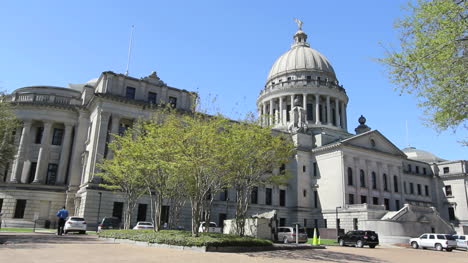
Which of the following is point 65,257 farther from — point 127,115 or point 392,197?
point 392,197

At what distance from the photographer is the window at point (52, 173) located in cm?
4600

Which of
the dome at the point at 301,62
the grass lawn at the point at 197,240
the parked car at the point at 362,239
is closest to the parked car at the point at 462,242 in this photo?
the parked car at the point at 362,239

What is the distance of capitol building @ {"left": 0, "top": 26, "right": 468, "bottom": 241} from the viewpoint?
4181cm

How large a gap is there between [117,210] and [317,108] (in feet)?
149

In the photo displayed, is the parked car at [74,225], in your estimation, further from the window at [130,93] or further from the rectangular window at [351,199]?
the rectangular window at [351,199]

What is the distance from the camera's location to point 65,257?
A: 1336 centimetres

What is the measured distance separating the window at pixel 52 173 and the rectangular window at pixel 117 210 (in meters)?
11.9

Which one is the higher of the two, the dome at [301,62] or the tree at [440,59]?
the dome at [301,62]

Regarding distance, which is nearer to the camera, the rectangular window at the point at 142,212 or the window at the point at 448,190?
the rectangular window at the point at 142,212

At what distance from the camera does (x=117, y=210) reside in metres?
39.9

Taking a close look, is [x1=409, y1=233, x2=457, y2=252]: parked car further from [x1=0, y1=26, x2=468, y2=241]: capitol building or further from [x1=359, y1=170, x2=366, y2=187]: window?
[x1=359, y1=170, x2=366, y2=187]: window

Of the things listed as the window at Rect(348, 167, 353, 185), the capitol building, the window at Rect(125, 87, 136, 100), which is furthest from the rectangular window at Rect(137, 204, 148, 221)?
the window at Rect(348, 167, 353, 185)

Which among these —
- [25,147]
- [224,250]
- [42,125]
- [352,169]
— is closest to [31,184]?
[25,147]

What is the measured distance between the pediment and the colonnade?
12.6 metres
